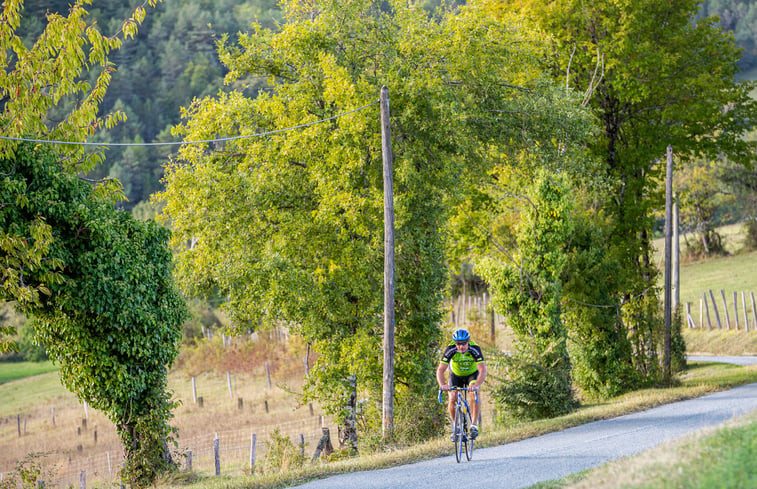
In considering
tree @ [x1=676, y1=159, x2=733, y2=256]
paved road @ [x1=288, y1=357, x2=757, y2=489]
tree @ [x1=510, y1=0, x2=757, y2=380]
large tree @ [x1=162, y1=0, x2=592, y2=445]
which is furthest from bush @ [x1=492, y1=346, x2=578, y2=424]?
tree @ [x1=676, y1=159, x2=733, y2=256]

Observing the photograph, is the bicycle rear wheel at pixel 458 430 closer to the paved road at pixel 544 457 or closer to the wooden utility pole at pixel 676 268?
the paved road at pixel 544 457

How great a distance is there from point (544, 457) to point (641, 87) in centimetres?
1992

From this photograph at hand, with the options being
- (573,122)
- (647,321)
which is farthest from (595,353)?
(573,122)

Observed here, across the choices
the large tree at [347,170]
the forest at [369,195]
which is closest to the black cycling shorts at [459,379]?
the forest at [369,195]

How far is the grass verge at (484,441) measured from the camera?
12.5 metres

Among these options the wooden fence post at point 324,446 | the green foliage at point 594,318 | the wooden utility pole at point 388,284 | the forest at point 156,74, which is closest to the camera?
the wooden utility pole at point 388,284

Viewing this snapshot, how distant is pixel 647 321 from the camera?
28938 mm

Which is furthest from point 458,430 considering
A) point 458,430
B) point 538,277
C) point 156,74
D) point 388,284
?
point 156,74

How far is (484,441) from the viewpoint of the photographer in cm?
1507

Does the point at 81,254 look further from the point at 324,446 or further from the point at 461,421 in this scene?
the point at 324,446

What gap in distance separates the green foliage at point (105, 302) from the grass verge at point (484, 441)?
1.79 metres

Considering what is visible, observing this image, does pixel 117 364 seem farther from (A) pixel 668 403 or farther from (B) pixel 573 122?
(B) pixel 573 122

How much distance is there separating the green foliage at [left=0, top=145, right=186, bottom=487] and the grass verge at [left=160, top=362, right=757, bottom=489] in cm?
179

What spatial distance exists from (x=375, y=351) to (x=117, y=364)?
23.1 feet
